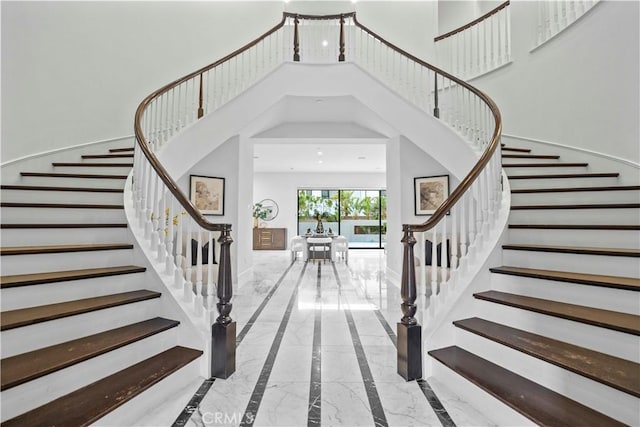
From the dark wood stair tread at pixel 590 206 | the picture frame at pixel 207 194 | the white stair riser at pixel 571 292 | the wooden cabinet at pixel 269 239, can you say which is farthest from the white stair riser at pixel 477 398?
the wooden cabinet at pixel 269 239

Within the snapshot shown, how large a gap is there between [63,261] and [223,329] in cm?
113

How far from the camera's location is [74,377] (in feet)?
4.53

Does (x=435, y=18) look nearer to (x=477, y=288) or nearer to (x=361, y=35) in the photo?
(x=361, y=35)

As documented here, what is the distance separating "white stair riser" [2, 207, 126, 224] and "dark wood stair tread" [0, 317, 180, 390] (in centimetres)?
102

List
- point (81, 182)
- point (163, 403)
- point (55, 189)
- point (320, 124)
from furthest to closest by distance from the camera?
point (320, 124) → point (81, 182) → point (55, 189) → point (163, 403)

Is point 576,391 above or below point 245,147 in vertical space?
below

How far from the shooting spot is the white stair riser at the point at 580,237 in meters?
1.87

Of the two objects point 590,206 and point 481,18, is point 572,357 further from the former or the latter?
point 481,18

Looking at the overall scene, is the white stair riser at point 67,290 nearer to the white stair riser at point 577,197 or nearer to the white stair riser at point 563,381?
the white stair riser at point 563,381

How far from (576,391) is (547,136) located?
3.29m

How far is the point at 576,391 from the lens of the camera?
1297 millimetres

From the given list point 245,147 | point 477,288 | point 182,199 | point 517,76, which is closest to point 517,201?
point 477,288

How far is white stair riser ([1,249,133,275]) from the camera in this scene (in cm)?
169

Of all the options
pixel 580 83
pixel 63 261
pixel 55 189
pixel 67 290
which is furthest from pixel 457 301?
pixel 55 189
